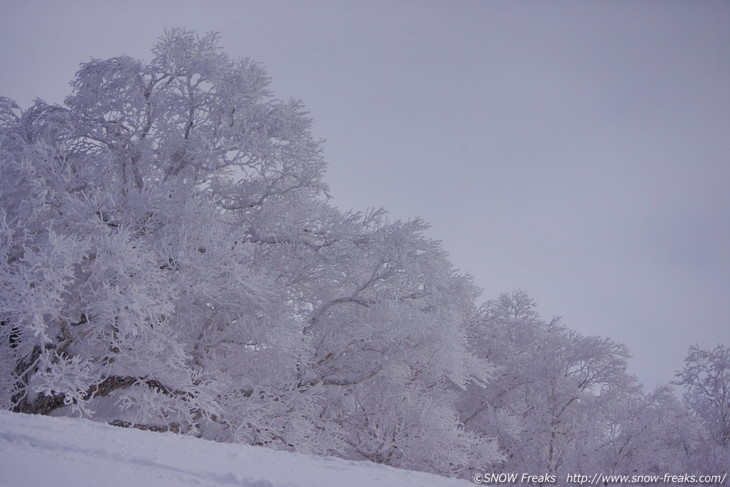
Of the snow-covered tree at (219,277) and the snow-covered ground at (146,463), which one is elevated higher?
the snow-covered tree at (219,277)

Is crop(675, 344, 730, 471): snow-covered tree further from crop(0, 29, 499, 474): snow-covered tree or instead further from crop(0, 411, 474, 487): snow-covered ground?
crop(0, 411, 474, 487): snow-covered ground

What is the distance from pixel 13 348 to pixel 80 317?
2.17 metres

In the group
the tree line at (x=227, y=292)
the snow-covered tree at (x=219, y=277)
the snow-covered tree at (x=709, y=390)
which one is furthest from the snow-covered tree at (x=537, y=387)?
the snow-covered tree at (x=219, y=277)

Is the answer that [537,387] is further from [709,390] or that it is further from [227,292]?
[227,292]

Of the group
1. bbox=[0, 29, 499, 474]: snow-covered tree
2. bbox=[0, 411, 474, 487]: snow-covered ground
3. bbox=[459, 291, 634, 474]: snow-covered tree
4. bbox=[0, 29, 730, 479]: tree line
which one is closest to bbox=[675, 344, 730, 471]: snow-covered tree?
bbox=[0, 29, 730, 479]: tree line

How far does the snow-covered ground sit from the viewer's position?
371 centimetres

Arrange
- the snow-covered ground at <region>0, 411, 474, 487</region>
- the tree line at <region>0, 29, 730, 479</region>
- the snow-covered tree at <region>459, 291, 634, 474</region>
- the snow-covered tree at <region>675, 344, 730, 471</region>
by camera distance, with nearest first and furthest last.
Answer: the snow-covered ground at <region>0, 411, 474, 487</region> → the tree line at <region>0, 29, 730, 479</region> → the snow-covered tree at <region>675, 344, 730, 471</region> → the snow-covered tree at <region>459, 291, 634, 474</region>

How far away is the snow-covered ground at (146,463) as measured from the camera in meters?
3.71

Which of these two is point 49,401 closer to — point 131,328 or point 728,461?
point 131,328

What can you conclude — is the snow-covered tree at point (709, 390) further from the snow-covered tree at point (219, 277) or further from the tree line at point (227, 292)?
the snow-covered tree at point (219, 277)

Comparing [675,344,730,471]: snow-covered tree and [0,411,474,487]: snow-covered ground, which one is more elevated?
[675,344,730,471]: snow-covered tree

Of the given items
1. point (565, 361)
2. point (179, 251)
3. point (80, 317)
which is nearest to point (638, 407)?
point (565, 361)

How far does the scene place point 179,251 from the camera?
1135 centimetres

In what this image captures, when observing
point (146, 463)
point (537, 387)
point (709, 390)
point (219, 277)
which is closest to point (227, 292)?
point (219, 277)
